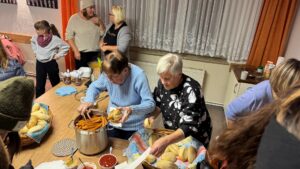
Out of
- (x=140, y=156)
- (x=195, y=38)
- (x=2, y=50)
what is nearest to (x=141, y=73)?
(x=140, y=156)

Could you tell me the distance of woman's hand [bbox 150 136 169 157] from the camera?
1363mm

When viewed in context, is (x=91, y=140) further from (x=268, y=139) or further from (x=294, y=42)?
(x=294, y=42)

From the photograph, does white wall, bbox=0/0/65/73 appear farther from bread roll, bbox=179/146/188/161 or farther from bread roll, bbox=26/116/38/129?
bread roll, bbox=179/146/188/161

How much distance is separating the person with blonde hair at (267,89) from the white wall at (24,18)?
10.3 ft

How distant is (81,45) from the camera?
3.52 metres

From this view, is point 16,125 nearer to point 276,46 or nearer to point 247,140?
point 247,140

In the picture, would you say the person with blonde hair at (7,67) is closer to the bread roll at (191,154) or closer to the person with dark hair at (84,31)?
the person with dark hair at (84,31)

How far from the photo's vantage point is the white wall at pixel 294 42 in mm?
2818

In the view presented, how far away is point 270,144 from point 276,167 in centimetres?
5

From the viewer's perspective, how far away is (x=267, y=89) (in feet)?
5.59

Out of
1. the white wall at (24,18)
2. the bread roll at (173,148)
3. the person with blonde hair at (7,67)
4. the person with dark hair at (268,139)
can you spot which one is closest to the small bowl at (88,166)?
the bread roll at (173,148)

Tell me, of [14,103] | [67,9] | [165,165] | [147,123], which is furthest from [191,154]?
[67,9]

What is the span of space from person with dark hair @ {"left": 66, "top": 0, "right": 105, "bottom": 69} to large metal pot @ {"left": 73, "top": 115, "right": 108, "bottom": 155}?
2190 millimetres

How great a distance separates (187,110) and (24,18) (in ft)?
11.5
